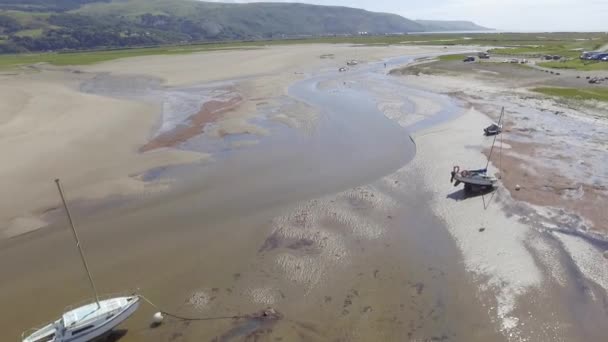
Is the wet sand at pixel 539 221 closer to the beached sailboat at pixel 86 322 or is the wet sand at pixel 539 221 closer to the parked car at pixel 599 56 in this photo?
the beached sailboat at pixel 86 322

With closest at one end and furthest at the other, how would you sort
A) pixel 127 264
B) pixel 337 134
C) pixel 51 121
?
pixel 127 264 < pixel 337 134 < pixel 51 121

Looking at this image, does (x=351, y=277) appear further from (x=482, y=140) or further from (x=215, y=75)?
(x=215, y=75)

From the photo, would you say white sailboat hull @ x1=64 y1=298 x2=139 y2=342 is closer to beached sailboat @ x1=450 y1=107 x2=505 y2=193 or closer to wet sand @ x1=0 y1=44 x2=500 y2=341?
wet sand @ x1=0 y1=44 x2=500 y2=341

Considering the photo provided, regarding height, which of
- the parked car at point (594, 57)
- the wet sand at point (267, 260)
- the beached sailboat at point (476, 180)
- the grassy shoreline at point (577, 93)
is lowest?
the wet sand at point (267, 260)

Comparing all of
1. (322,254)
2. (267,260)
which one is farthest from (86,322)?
(322,254)

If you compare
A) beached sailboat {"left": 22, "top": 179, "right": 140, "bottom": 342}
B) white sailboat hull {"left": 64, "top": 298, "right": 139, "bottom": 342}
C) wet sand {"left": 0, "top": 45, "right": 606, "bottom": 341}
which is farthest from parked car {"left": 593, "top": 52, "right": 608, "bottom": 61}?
beached sailboat {"left": 22, "top": 179, "right": 140, "bottom": 342}

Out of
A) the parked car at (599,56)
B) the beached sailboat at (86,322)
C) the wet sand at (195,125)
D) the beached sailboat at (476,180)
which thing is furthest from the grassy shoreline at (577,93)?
the beached sailboat at (86,322)

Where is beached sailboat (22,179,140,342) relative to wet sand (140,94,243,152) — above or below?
below

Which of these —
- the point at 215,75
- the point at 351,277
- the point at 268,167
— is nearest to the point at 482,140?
the point at 268,167
